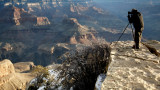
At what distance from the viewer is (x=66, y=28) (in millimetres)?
90625

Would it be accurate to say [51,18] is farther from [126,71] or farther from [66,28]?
[126,71]

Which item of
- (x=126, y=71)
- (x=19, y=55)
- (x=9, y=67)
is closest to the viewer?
(x=126, y=71)

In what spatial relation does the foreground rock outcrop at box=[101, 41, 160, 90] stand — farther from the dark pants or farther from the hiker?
the hiker

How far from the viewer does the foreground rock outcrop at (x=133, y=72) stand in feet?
11.6

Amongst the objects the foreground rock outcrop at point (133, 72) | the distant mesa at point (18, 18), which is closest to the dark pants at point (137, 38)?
the foreground rock outcrop at point (133, 72)

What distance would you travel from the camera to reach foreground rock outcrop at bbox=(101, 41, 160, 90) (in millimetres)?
3522

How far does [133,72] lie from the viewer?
411 centimetres

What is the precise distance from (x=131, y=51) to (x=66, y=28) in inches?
Answer: 3390

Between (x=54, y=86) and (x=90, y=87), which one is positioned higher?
(x=90, y=87)

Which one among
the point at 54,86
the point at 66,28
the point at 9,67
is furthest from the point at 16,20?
the point at 54,86

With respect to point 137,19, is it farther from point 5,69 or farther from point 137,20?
point 5,69

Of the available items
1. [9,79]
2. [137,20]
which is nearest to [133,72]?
[137,20]

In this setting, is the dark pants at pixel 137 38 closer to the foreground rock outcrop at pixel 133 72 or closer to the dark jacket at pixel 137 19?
the dark jacket at pixel 137 19

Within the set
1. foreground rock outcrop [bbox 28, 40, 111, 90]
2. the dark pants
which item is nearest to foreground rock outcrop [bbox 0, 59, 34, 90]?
foreground rock outcrop [bbox 28, 40, 111, 90]
